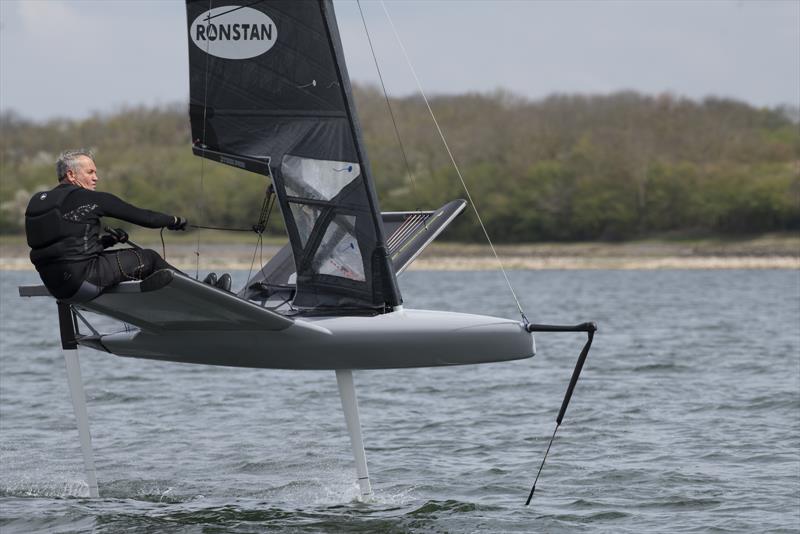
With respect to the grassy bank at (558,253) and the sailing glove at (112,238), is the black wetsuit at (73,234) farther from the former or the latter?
the grassy bank at (558,253)

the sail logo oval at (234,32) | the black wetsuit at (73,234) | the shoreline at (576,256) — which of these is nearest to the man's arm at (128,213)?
the black wetsuit at (73,234)

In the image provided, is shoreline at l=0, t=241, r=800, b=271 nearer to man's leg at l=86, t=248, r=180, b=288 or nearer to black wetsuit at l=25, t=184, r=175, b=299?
man's leg at l=86, t=248, r=180, b=288

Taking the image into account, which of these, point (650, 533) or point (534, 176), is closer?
point (650, 533)

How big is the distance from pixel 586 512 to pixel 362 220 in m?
2.46

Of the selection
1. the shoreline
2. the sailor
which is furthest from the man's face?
the shoreline

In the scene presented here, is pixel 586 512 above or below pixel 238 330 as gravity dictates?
below

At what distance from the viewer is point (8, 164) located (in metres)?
81.8

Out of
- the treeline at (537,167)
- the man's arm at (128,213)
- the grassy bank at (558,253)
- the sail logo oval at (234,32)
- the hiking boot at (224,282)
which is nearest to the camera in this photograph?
the man's arm at (128,213)

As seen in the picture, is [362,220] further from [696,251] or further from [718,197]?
[718,197]

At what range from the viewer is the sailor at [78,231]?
285 inches

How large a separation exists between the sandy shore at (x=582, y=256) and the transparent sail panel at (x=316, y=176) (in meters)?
52.3

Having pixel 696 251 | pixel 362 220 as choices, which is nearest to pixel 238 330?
pixel 362 220

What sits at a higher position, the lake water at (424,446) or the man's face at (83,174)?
the man's face at (83,174)

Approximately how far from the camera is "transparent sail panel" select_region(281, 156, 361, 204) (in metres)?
8.19
